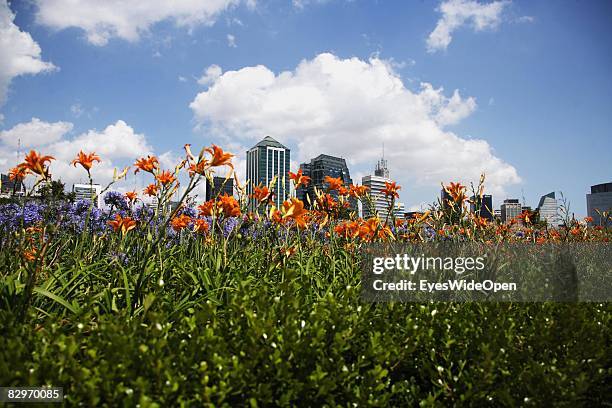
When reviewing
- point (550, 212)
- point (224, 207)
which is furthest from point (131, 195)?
point (550, 212)

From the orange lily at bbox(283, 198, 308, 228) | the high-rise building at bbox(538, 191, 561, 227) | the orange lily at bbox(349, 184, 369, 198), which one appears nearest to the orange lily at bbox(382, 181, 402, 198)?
the orange lily at bbox(349, 184, 369, 198)

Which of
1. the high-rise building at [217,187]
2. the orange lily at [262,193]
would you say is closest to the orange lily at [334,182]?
the orange lily at [262,193]

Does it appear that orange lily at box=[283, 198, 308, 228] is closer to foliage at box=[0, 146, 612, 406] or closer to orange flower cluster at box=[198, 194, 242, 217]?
orange flower cluster at box=[198, 194, 242, 217]

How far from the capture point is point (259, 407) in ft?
5.45

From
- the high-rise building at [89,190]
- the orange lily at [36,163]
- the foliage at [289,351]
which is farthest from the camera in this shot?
the high-rise building at [89,190]

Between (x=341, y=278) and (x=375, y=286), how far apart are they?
1.53ft

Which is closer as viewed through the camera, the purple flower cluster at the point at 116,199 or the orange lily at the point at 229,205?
the orange lily at the point at 229,205

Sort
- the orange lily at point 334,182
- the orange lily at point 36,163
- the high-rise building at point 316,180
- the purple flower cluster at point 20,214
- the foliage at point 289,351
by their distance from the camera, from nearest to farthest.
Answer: the foliage at point 289,351 → the orange lily at point 36,163 → the orange lily at point 334,182 → the high-rise building at point 316,180 → the purple flower cluster at point 20,214

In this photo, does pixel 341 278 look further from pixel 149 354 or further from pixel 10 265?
pixel 10 265

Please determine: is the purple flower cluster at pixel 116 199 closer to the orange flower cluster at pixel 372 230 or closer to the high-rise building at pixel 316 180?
the high-rise building at pixel 316 180

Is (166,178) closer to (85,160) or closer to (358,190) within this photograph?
(85,160)

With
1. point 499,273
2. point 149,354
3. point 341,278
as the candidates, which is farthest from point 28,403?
point 499,273

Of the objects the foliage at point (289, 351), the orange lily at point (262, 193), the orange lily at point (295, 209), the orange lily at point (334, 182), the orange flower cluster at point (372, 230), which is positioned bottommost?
the foliage at point (289, 351)

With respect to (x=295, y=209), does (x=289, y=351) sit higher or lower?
lower
